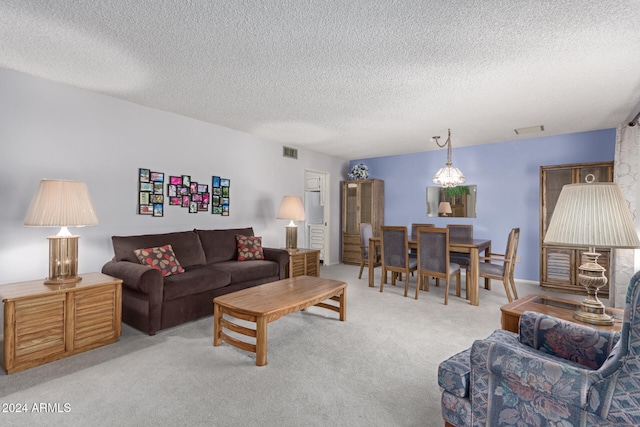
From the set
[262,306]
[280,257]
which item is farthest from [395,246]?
[262,306]

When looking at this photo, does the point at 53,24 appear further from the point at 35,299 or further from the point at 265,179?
the point at 265,179

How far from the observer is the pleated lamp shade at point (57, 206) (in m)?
2.33

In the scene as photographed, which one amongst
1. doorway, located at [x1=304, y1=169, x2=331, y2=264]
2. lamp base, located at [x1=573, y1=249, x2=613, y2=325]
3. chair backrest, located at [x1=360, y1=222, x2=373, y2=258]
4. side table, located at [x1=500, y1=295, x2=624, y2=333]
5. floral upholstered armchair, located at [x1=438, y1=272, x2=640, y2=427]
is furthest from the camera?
doorway, located at [x1=304, y1=169, x2=331, y2=264]

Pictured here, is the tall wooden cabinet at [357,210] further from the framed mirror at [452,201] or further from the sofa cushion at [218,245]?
the sofa cushion at [218,245]

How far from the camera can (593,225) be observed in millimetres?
1430

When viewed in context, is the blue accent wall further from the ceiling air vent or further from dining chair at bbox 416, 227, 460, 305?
the ceiling air vent

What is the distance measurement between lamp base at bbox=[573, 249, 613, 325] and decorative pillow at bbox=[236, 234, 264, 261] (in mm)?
3376

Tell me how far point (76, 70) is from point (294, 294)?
2.75 metres

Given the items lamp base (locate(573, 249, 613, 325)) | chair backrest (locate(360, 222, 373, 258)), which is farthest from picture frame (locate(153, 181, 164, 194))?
lamp base (locate(573, 249, 613, 325))

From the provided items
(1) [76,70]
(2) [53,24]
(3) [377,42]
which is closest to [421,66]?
Answer: (3) [377,42]

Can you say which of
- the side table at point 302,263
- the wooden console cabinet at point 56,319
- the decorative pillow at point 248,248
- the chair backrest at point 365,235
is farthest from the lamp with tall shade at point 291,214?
the wooden console cabinet at point 56,319

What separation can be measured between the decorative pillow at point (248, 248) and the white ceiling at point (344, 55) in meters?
1.65

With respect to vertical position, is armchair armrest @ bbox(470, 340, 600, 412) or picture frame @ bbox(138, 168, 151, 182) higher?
picture frame @ bbox(138, 168, 151, 182)

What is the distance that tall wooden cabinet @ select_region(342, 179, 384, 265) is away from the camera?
640 cm
